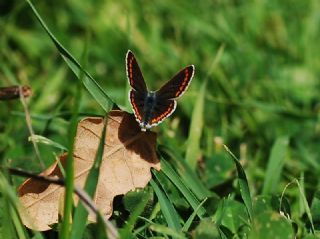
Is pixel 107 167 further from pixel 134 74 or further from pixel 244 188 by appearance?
pixel 244 188

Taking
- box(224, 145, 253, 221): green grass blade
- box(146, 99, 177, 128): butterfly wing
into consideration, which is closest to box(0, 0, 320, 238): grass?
box(224, 145, 253, 221): green grass blade

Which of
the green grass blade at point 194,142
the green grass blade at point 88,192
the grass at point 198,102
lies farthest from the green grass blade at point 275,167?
the green grass blade at point 88,192

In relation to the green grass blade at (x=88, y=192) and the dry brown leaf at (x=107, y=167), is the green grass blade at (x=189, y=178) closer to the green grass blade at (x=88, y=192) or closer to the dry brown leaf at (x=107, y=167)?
the dry brown leaf at (x=107, y=167)

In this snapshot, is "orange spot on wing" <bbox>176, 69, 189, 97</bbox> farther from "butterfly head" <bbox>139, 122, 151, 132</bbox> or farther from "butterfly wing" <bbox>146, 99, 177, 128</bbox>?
"butterfly head" <bbox>139, 122, 151, 132</bbox>

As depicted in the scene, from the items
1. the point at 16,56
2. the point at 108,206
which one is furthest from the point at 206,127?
the point at 16,56

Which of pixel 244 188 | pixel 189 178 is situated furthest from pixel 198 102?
pixel 244 188

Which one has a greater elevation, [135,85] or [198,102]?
[135,85]

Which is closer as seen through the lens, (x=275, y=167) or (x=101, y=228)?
(x=101, y=228)
